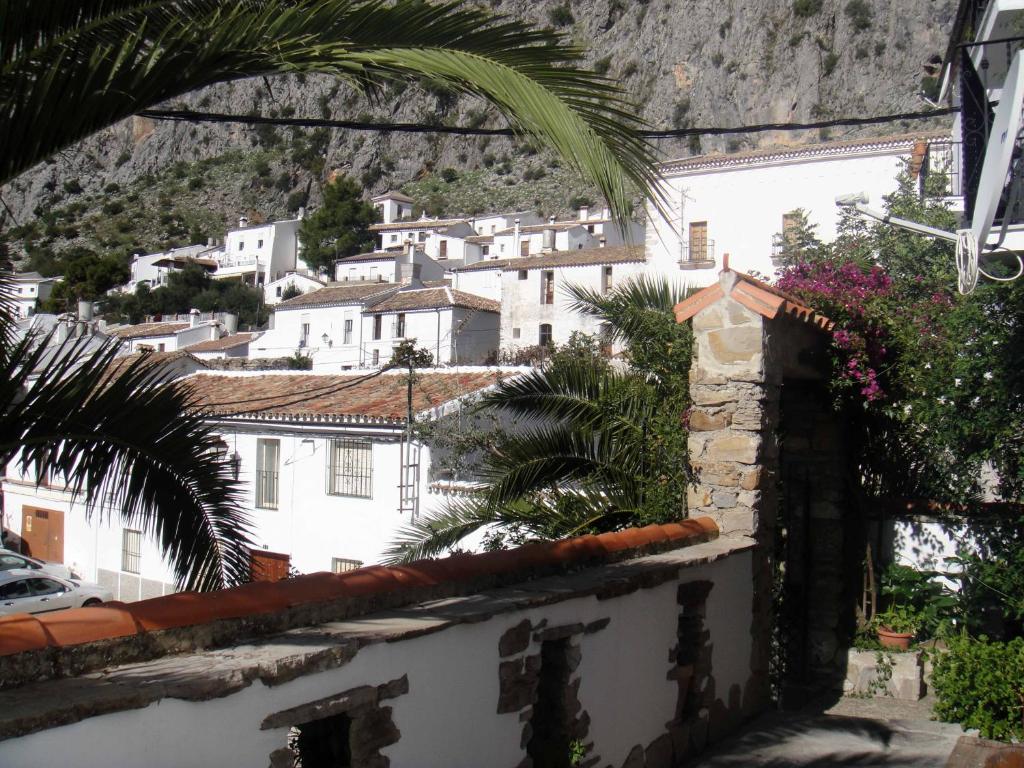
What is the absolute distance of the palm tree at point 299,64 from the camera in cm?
311

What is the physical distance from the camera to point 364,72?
3.46m

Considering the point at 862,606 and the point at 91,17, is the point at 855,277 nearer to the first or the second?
the point at 862,606

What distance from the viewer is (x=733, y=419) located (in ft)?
23.4

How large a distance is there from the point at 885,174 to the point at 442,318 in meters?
18.7

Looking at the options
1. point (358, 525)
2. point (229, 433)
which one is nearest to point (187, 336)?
point (229, 433)

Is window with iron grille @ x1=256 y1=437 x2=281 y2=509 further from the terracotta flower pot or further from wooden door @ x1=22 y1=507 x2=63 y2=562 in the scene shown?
the terracotta flower pot

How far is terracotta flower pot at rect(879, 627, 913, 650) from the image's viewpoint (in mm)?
7957

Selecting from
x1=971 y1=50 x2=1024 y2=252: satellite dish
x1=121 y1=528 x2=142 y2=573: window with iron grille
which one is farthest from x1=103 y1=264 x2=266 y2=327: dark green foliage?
x1=971 y1=50 x2=1024 y2=252: satellite dish

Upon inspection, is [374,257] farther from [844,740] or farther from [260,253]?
[844,740]

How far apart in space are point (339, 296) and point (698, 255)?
836 inches

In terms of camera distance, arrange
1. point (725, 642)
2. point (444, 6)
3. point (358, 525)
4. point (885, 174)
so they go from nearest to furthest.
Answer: point (444, 6) < point (725, 642) < point (358, 525) < point (885, 174)

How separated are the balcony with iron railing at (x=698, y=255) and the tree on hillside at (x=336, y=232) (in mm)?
48076

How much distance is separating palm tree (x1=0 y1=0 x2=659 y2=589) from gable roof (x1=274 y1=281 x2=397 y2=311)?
43503 mm

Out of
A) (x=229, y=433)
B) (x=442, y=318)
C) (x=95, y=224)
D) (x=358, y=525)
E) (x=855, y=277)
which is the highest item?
(x=95, y=224)
